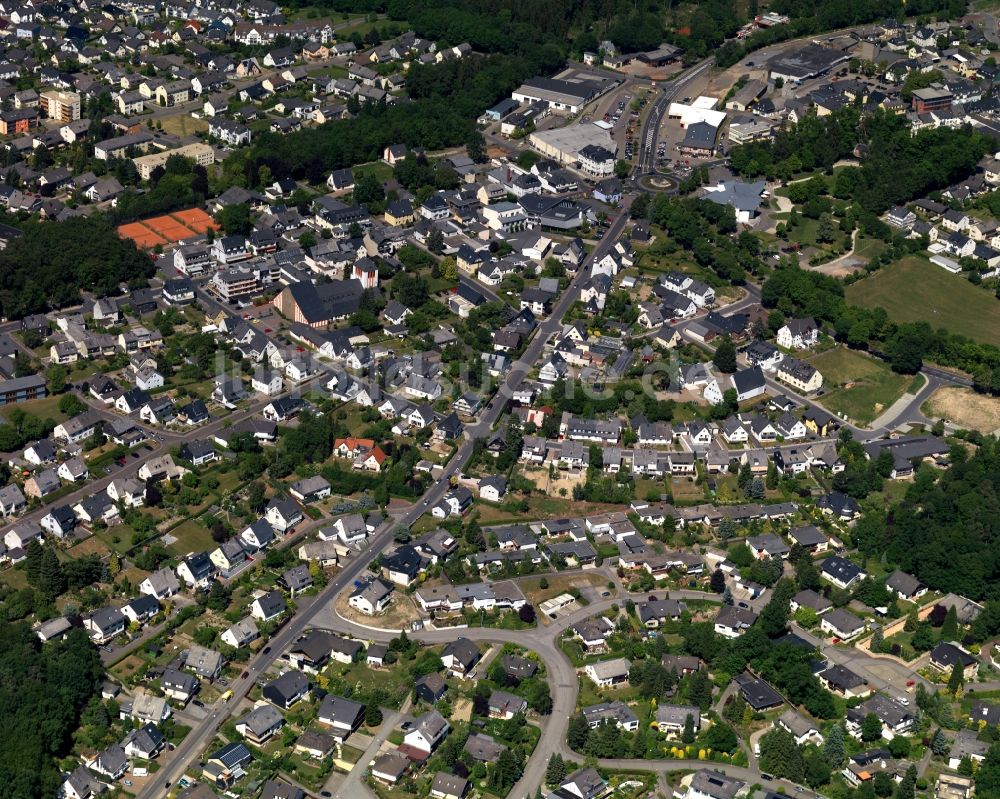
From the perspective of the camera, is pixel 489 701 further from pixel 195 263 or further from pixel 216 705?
pixel 195 263

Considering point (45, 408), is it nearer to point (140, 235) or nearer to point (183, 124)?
point (140, 235)

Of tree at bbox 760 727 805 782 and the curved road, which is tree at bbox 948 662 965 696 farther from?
the curved road

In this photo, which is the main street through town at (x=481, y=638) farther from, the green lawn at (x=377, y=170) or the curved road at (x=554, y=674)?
the green lawn at (x=377, y=170)

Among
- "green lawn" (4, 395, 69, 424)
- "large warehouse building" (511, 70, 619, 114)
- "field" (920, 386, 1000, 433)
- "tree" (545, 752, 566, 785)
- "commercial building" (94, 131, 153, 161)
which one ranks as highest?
"large warehouse building" (511, 70, 619, 114)

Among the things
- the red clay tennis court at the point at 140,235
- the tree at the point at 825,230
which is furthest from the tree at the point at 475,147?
the tree at the point at 825,230

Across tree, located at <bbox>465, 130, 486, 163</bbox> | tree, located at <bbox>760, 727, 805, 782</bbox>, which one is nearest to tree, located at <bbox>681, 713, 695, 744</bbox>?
tree, located at <bbox>760, 727, 805, 782</bbox>

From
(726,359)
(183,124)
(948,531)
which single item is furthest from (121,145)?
(948,531)
